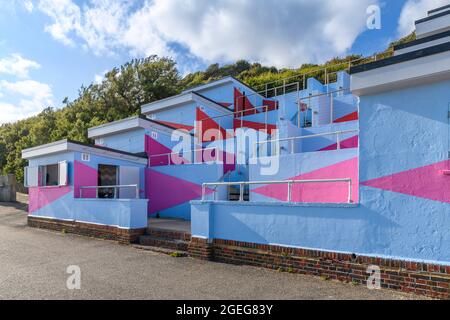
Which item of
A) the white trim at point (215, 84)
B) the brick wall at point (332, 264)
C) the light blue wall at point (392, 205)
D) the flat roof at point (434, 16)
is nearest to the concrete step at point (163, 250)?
the brick wall at point (332, 264)

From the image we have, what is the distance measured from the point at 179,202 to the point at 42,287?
309 inches

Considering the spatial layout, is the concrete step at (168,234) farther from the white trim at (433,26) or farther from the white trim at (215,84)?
the white trim at (215,84)

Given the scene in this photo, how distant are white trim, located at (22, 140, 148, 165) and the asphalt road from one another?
14.0ft

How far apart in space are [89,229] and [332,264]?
27.5 feet

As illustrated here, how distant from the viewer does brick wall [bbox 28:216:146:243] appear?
31.4ft

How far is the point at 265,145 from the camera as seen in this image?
42.2 feet

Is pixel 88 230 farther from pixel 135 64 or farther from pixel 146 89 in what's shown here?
pixel 135 64

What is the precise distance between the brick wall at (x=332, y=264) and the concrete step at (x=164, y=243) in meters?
0.56

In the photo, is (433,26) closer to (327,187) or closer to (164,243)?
(327,187)

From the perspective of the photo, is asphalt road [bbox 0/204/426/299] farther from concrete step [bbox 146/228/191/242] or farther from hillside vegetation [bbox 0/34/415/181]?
hillside vegetation [bbox 0/34/415/181]

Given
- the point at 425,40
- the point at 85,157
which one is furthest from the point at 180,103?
the point at 425,40

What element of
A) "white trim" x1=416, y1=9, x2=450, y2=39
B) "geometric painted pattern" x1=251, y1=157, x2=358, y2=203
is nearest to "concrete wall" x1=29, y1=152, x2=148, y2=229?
"geometric painted pattern" x1=251, y1=157, x2=358, y2=203

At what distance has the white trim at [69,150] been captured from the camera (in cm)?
1199

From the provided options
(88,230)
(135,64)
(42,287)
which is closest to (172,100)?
(88,230)
